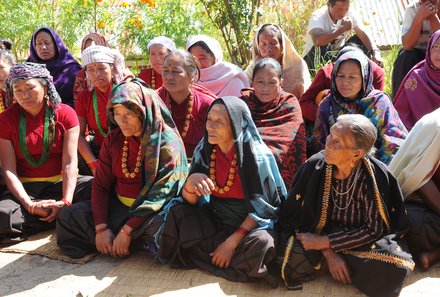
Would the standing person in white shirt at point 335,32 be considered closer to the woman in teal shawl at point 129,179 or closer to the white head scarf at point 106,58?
the white head scarf at point 106,58

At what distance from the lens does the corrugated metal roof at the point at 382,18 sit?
339 inches

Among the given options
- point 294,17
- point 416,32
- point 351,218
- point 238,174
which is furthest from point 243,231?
point 294,17

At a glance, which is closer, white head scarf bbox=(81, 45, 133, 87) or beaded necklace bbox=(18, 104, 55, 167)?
beaded necklace bbox=(18, 104, 55, 167)

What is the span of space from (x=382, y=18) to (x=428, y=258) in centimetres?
702

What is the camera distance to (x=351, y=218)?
3.04 metres

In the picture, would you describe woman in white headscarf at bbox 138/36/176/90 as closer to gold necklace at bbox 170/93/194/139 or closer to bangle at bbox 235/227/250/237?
gold necklace at bbox 170/93/194/139

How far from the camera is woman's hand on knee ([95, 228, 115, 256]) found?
3439 millimetres

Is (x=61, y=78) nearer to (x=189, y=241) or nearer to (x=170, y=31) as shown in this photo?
(x=170, y=31)

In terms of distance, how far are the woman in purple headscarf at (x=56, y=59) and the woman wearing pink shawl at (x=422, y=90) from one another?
328cm

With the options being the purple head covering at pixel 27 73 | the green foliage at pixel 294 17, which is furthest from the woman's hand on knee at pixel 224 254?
the green foliage at pixel 294 17

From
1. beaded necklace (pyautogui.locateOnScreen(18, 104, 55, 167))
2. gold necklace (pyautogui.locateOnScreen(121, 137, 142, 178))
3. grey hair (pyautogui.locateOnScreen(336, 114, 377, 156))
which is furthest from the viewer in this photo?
beaded necklace (pyautogui.locateOnScreen(18, 104, 55, 167))

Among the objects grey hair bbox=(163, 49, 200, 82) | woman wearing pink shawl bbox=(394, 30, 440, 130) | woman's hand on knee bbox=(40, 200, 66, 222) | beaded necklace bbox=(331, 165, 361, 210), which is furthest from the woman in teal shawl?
woman wearing pink shawl bbox=(394, 30, 440, 130)

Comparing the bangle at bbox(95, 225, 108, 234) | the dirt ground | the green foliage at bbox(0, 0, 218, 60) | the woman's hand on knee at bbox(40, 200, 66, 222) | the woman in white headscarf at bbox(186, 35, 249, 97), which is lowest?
the dirt ground

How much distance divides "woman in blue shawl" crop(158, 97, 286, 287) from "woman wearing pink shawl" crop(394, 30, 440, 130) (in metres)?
1.53
